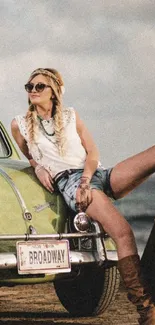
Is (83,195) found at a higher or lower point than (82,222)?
higher

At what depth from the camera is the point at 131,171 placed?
595cm

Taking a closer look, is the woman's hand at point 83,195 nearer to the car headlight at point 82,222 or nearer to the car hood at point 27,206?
the car headlight at point 82,222

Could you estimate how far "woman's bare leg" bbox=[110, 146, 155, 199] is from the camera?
582cm

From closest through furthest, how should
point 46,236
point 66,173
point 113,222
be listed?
point 113,222, point 46,236, point 66,173

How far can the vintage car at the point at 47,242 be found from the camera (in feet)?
19.1

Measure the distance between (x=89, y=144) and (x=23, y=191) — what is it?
→ 0.67m

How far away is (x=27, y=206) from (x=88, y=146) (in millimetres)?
715

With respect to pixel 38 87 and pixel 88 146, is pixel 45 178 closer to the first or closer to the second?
pixel 88 146

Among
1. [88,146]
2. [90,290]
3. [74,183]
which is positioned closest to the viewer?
[74,183]

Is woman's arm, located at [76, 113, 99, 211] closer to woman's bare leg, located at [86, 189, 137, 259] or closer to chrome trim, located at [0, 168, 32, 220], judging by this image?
woman's bare leg, located at [86, 189, 137, 259]

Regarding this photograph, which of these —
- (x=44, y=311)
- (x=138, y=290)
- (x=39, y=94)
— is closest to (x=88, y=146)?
(x=39, y=94)

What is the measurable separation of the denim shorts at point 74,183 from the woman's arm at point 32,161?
9 cm

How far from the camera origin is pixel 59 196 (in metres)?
6.45

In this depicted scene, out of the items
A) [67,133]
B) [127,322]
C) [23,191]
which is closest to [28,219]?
[23,191]
